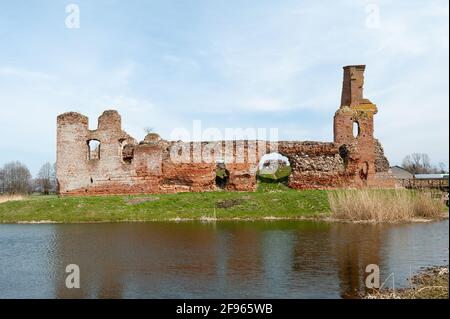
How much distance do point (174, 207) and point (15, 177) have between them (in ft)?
181

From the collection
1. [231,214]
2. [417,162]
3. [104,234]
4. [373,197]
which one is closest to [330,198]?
[373,197]

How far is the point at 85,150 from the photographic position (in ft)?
84.5

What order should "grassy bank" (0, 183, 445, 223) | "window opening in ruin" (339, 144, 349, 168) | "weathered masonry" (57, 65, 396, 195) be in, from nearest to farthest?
"grassy bank" (0, 183, 445, 223)
"weathered masonry" (57, 65, 396, 195)
"window opening in ruin" (339, 144, 349, 168)

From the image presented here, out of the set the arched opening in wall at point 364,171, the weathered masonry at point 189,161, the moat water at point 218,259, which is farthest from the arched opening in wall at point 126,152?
the arched opening in wall at point 364,171

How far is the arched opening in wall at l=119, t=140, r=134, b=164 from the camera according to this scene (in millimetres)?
25781

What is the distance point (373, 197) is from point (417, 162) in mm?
73020

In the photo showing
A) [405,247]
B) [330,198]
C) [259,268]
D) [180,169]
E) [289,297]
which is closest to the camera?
[289,297]

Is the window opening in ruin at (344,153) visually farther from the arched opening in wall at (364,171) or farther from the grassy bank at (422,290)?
the grassy bank at (422,290)

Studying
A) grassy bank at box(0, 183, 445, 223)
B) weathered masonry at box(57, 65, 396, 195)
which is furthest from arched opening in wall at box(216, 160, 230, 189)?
grassy bank at box(0, 183, 445, 223)

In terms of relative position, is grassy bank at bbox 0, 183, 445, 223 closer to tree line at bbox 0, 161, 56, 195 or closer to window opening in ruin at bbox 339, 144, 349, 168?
window opening in ruin at bbox 339, 144, 349, 168

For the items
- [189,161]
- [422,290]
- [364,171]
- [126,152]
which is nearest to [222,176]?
[189,161]

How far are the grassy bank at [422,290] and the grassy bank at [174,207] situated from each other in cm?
972

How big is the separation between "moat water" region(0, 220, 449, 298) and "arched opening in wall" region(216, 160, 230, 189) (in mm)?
9861
